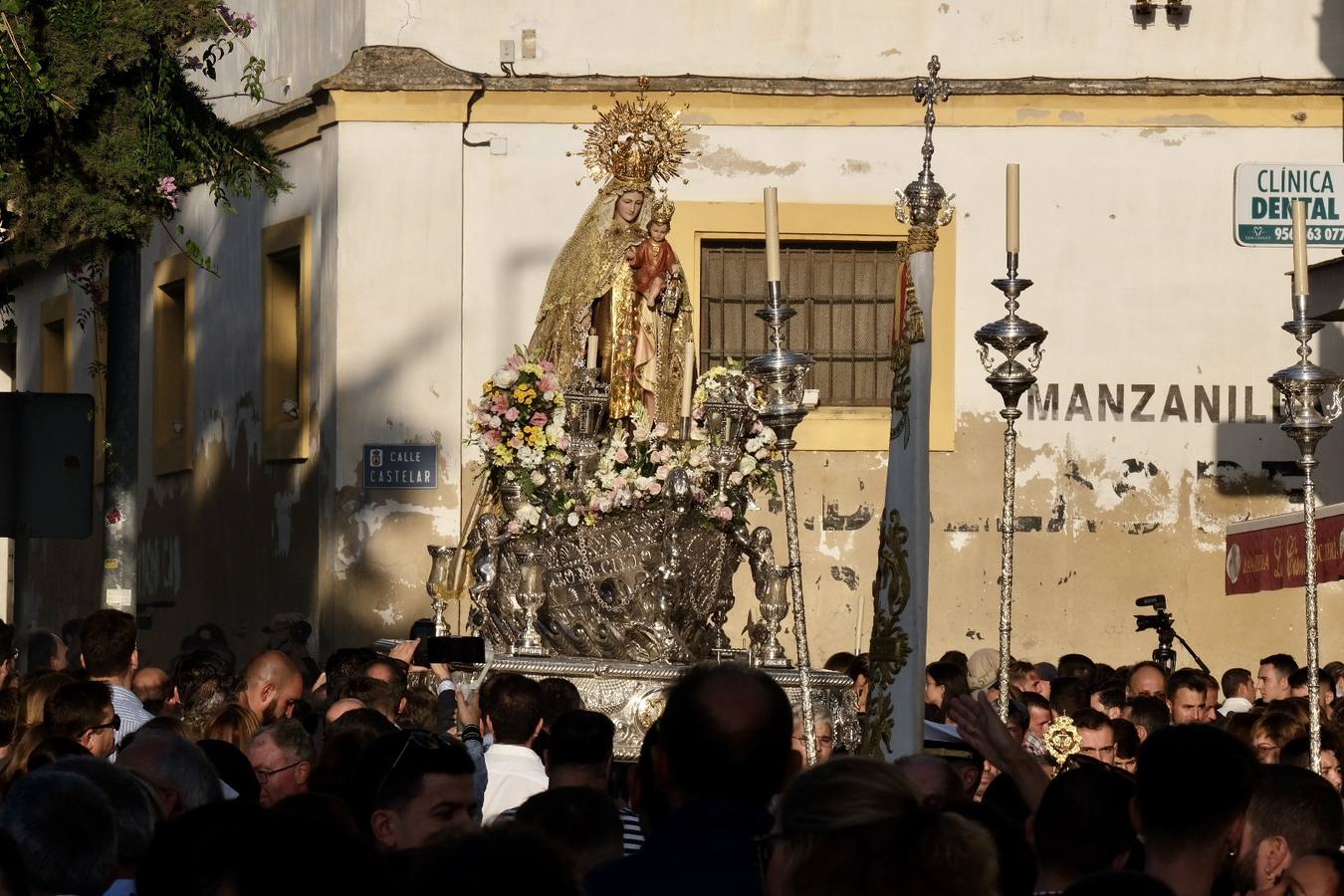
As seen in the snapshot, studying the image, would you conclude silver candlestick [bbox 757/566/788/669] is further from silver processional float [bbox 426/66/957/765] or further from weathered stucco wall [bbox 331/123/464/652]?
weathered stucco wall [bbox 331/123/464/652]

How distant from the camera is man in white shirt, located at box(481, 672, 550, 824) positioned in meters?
7.70

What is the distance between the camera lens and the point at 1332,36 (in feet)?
61.7

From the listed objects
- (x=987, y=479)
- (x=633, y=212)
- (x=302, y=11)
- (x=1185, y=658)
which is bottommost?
(x=1185, y=658)

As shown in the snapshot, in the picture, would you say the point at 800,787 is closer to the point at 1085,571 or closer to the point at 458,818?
the point at 458,818

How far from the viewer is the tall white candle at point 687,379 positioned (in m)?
13.6

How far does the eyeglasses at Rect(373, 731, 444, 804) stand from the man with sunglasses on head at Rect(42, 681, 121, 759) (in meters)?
2.05

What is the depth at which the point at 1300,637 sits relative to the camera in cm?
1859

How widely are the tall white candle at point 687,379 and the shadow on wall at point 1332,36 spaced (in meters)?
7.25

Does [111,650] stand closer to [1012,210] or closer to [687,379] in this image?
[1012,210]

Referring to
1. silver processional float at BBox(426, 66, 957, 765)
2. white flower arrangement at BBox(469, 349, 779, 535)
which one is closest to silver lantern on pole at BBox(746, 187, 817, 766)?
silver processional float at BBox(426, 66, 957, 765)

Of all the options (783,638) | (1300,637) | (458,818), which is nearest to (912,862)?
(458,818)

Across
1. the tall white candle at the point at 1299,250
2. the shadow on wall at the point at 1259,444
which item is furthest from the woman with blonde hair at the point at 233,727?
the shadow on wall at the point at 1259,444

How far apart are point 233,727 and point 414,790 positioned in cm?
272

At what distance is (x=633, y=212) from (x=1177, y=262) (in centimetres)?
646
